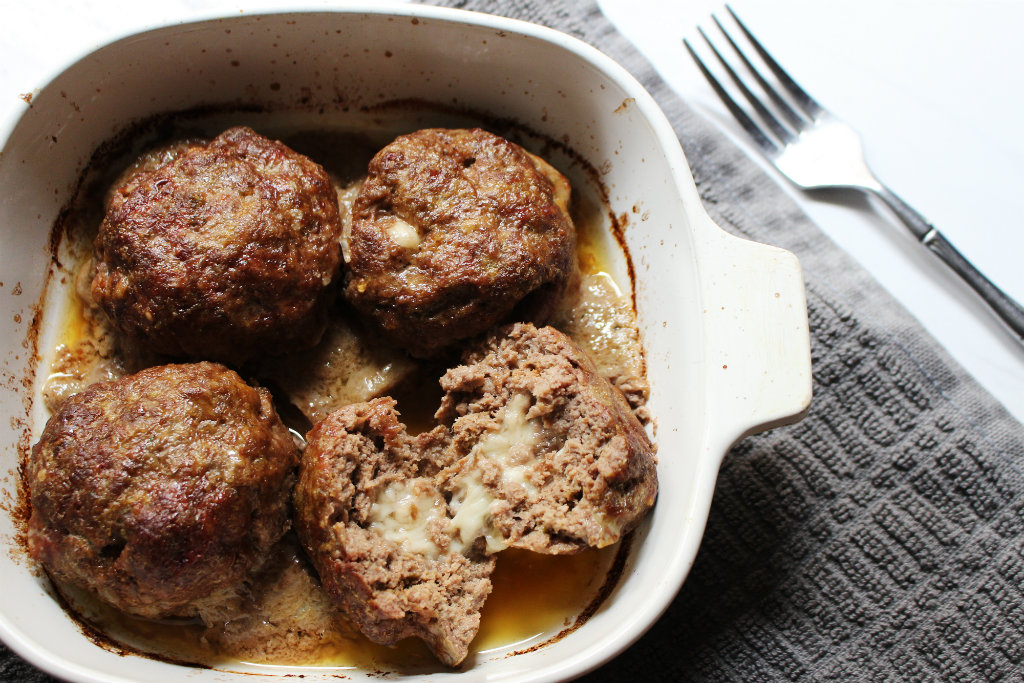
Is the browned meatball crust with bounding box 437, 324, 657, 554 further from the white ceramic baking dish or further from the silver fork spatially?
the silver fork

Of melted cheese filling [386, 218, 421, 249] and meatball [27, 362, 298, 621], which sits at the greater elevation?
melted cheese filling [386, 218, 421, 249]

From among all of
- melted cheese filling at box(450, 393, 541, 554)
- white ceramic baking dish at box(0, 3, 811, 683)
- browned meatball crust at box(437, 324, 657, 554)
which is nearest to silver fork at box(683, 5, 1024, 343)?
white ceramic baking dish at box(0, 3, 811, 683)

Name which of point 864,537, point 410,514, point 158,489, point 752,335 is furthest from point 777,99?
point 158,489

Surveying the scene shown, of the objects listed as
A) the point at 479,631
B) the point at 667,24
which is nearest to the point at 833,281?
the point at 667,24

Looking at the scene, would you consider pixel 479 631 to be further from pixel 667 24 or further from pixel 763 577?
pixel 667 24

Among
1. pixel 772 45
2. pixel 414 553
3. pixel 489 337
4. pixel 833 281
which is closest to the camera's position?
pixel 414 553

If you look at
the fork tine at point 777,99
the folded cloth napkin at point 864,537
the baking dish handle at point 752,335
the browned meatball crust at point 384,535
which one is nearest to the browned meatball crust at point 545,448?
the browned meatball crust at point 384,535

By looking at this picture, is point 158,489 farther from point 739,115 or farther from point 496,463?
point 739,115

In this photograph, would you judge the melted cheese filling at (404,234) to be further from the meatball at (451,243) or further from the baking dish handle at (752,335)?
the baking dish handle at (752,335)
